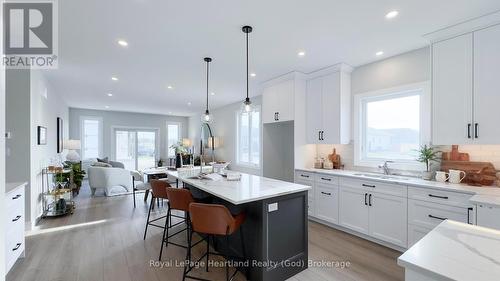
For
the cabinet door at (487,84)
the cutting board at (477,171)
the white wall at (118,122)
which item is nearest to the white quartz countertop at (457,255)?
the cabinet door at (487,84)

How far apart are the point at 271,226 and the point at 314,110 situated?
8.82ft

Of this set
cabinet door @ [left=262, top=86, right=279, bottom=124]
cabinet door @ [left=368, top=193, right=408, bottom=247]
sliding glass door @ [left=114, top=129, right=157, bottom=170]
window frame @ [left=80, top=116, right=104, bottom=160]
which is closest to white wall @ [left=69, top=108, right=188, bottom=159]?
window frame @ [left=80, top=116, right=104, bottom=160]

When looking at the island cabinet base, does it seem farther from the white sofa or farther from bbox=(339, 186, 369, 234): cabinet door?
the white sofa

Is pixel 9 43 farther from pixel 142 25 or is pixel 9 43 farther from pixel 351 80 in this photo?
pixel 351 80

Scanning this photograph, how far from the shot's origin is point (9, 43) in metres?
2.77

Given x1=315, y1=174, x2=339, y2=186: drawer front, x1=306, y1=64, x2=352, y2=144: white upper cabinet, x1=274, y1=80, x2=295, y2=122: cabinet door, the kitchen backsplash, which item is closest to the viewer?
the kitchen backsplash

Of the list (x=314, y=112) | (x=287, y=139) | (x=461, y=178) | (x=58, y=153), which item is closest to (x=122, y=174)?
(x=58, y=153)

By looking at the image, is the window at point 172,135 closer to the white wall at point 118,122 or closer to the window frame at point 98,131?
the white wall at point 118,122

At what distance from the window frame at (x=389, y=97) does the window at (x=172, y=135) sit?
839cm

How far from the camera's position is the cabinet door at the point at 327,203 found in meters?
3.62

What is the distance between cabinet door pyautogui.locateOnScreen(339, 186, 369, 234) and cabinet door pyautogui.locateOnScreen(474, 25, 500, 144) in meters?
1.51

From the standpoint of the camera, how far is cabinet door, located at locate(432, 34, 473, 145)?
2.53 meters

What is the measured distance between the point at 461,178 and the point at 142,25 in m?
4.27

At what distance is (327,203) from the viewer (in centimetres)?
375
